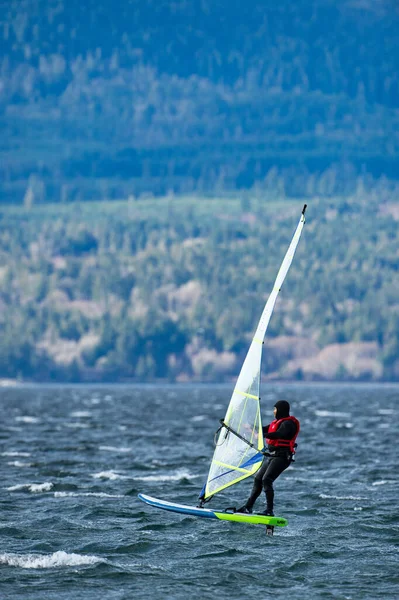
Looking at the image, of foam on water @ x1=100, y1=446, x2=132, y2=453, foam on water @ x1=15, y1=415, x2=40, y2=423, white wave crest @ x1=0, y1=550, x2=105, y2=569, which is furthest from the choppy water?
foam on water @ x1=15, y1=415, x2=40, y2=423

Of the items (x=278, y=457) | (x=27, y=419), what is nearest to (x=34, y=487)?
(x=278, y=457)

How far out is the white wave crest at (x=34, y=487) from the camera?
36312 millimetres

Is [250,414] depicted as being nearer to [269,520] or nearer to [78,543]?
[269,520]

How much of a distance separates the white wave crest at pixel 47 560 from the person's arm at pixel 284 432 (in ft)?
15.6

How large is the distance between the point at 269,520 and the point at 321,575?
12.5 feet

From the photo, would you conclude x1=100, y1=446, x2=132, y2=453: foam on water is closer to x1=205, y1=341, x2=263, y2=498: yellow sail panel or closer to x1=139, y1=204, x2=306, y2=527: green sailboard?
x1=139, y1=204, x2=306, y2=527: green sailboard

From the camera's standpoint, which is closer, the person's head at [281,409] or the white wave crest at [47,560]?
the white wave crest at [47,560]

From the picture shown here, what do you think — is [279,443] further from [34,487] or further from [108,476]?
[108,476]

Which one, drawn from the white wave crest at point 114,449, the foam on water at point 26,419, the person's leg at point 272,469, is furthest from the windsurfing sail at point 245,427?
the foam on water at point 26,419

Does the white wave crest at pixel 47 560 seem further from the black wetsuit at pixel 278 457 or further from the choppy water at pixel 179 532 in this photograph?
the black wetsuit at pixel 278 457

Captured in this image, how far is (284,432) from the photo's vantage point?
27250 mm

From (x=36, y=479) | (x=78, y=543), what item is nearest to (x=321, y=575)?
(x=78, y=543)

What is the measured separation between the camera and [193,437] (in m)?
63.5

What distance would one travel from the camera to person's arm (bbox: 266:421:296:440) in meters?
27.2
